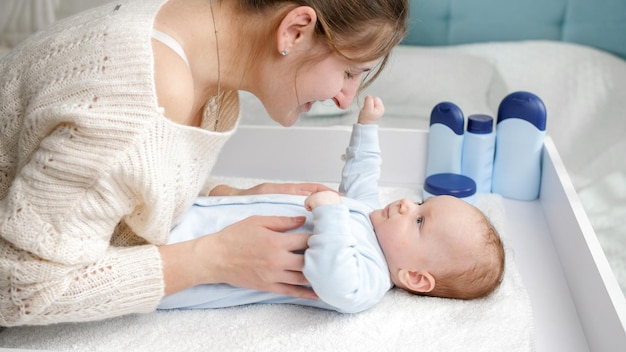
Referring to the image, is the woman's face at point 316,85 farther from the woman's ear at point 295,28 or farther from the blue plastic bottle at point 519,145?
the blue plastic bottle at point 519,145

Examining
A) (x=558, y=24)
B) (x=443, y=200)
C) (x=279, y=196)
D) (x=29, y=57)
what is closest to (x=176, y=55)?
(x=29, y=57)

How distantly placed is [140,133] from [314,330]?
0.42 metres

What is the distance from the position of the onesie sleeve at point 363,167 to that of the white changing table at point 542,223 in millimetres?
255

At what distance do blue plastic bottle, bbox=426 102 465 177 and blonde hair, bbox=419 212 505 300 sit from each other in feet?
1.50

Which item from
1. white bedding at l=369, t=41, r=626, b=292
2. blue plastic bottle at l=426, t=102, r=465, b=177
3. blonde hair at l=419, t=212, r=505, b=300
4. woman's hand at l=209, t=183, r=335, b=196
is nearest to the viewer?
blonde hair at l=419, t=212, r=505, b=300

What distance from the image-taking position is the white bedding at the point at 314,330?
1.08 metres

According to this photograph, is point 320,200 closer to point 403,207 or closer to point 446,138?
point 403,207

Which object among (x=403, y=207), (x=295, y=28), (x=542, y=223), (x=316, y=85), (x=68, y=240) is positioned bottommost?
(x=542, y=223)

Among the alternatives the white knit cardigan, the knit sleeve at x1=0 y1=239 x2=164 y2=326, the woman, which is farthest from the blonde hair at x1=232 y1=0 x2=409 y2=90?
the knit sleeve at x1=0 y1=239 x2=164 y2=326

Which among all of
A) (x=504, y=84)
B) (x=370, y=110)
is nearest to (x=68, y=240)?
(x=370, y=110)

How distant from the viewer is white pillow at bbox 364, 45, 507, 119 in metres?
2.13

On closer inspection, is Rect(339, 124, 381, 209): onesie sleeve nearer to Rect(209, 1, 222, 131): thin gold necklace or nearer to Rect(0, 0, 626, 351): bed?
Rect(0, 0, 626, 351): bed

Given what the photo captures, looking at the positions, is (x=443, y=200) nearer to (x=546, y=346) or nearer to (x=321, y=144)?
(x=546, y=346)

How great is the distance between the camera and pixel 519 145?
1630 mm
